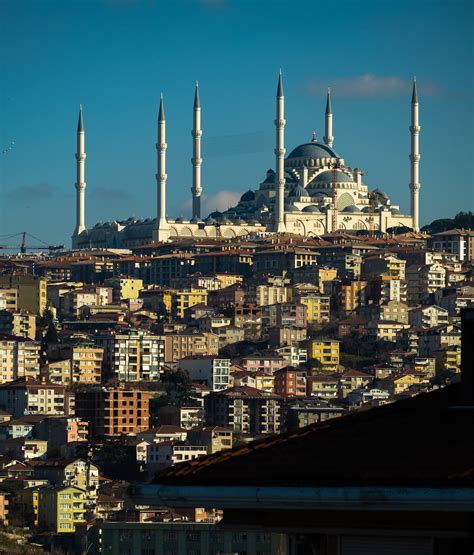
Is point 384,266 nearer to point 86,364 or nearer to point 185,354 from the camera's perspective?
point 185,354

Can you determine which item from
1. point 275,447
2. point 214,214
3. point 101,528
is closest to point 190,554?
point 101,528

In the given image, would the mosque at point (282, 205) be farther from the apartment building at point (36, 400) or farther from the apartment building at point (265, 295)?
the apartment building at point (36, 400)

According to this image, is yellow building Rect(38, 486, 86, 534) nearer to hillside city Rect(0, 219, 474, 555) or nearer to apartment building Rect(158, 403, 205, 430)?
hillside city Rect(0, 219, 474, 555)

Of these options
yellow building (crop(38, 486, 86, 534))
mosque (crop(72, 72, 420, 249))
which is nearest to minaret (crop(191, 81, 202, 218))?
mosque (crop(72, 72, 420, 249))

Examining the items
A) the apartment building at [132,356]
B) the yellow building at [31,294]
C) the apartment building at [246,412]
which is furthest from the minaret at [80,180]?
the apartment building at [246,412]

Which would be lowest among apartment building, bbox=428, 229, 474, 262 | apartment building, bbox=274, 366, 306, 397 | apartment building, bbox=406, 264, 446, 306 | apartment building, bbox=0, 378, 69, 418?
apartment building, bbox=0, 378, 69, 418

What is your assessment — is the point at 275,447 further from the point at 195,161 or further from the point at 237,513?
the point at 195,161
